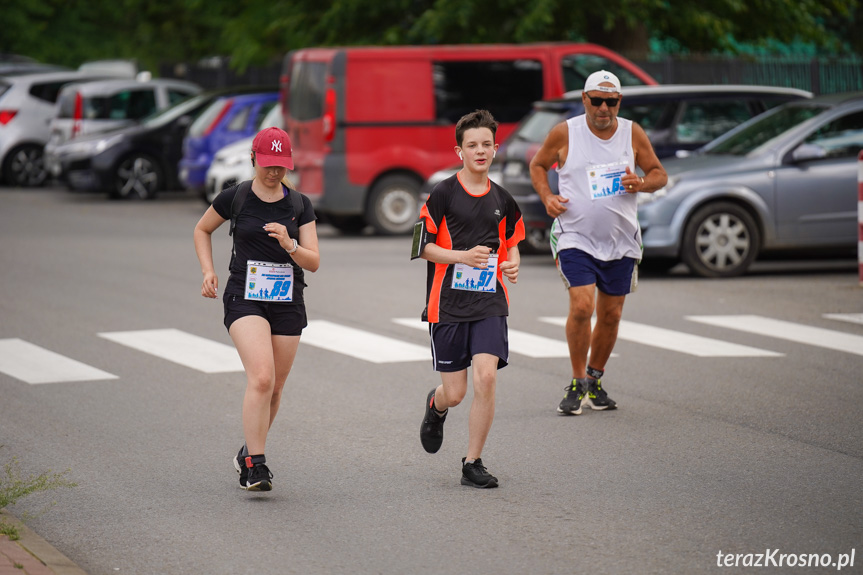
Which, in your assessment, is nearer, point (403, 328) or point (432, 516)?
point (432, 516)

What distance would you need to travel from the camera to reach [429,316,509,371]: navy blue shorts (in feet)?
21.5

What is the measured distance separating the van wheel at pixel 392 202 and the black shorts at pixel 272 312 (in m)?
12.4

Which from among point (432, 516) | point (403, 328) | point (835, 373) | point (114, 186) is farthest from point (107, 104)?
point (432, 516)

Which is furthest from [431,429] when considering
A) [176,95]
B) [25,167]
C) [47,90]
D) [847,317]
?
[47,90]

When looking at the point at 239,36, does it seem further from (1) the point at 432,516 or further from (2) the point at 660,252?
(1) the point at 432,516

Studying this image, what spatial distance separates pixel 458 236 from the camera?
6621mm

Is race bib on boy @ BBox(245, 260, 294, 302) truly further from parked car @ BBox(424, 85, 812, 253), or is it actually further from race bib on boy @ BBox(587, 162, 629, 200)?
parked car @ BBox(424, 85, 812, 253)

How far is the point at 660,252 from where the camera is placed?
1410 cm

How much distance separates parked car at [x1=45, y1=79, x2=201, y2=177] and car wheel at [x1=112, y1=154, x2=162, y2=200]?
2.46 feet

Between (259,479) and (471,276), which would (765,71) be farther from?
(259,479)

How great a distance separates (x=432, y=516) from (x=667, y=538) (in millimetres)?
995

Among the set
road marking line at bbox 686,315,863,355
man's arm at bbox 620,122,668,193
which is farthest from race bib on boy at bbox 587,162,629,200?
road marking line at bbox 686,315,863,355

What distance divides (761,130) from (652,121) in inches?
61.0

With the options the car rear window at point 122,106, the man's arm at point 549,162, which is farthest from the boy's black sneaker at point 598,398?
the car rear window at point 122,106
